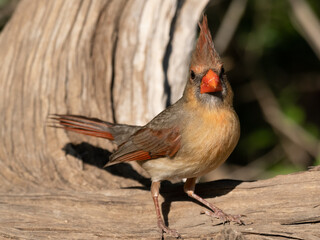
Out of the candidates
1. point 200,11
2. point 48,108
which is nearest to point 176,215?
point 48,108

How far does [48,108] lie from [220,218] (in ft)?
6.58

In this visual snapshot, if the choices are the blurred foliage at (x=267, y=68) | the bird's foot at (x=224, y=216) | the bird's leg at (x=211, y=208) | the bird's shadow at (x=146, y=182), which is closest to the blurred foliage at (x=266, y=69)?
the blurred foliage at (x=267, y=68)

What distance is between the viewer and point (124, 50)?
490cm

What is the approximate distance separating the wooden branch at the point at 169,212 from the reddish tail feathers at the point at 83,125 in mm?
569

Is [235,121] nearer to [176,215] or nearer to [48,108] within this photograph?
[176,215]

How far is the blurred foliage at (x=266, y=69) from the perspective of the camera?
20.6 ft

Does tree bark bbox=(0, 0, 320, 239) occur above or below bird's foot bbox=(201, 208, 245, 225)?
above

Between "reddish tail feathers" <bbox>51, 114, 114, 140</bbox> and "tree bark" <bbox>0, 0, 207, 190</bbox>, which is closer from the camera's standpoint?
"reddish tail feathers" <bbox>51, 114, 114, 140</bbox>

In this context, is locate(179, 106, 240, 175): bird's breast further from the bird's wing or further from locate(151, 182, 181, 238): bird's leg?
locate(151, 182, 181, 238): bird's leg

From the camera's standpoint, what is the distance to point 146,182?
4277 mm

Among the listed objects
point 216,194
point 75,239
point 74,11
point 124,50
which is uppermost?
point 74,11

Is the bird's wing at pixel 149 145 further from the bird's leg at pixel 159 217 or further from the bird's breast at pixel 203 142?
the bird's leg at pixel 159 217

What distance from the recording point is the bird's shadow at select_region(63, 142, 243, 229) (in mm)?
3753

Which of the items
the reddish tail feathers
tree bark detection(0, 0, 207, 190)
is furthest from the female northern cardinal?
tree bark detection(0, 0, 207, 190)
